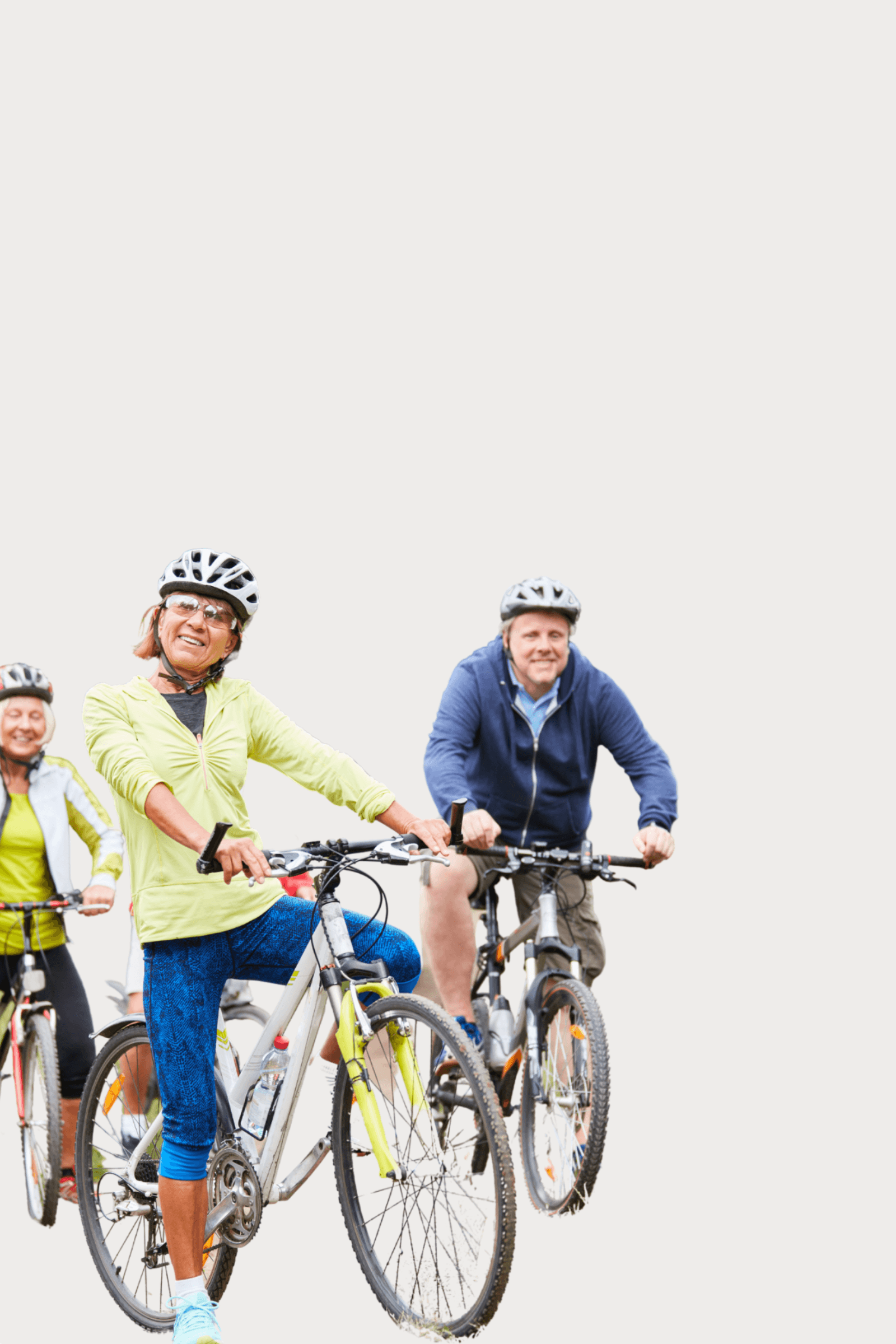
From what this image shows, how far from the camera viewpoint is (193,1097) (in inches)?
197

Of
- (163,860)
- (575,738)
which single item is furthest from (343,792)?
(575,738)

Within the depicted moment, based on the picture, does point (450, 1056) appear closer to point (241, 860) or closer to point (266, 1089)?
point (266, 1089)

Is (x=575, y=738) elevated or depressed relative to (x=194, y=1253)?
elevated

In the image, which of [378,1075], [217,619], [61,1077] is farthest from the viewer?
[61,1077]

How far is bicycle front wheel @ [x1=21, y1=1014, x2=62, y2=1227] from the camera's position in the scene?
6.53 metres

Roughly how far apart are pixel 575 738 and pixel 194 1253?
3.15 metres

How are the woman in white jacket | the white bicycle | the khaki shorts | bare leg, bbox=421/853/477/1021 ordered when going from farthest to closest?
1. the khaki shorts
2. bare leg, bbox=421/853/477/1021
3. the woman in white jacket
4. the white bicycle

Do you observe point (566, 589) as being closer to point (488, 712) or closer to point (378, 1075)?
point (488, 712)

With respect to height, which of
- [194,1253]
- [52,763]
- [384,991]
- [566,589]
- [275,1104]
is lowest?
[194,1253]

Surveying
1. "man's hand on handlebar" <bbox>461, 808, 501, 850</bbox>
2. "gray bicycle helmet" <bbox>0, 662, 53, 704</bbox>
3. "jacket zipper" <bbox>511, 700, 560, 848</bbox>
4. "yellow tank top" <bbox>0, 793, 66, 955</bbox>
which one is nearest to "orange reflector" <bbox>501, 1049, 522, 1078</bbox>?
"jacket zipper" <bbox>511, 700, 560, 848</bbox>

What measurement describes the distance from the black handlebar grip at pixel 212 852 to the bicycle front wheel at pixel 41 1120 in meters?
2.47

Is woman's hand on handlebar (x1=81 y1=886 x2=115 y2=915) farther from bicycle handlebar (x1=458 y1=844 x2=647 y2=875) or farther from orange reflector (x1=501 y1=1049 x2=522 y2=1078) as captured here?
orange reflector (x1=501 y1=1049 x2=522 y2=1078)

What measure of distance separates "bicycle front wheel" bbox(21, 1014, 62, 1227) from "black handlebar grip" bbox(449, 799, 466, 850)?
2.60 metres

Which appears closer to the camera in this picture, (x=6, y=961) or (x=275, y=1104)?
(x=275, y=1104)
